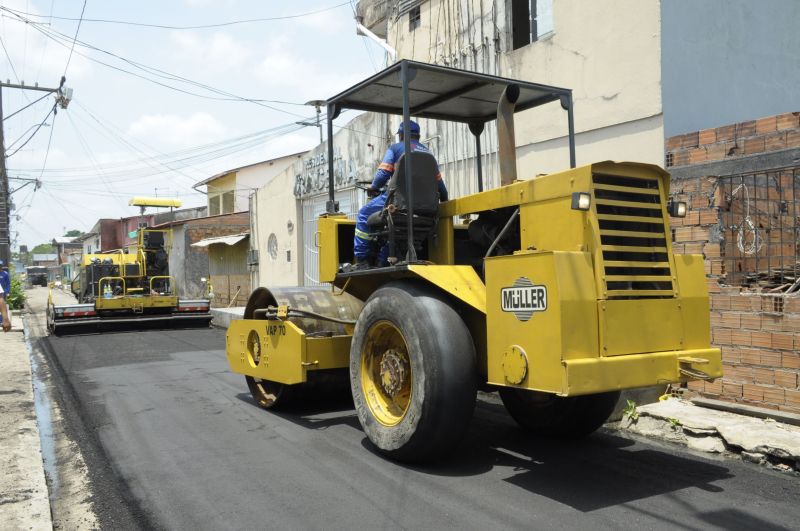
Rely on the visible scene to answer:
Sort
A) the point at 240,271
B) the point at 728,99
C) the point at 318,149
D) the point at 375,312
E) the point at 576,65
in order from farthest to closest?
1. the point at 240,271
2. the point at 318,149
3. the point at 576,65
4. the point at 728,99
5. the point at 375,312

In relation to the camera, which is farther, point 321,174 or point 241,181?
point 241,181

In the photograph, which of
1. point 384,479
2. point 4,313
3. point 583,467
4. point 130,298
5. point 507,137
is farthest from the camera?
point 130,298

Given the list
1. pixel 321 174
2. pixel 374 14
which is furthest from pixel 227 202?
pixel 374 14

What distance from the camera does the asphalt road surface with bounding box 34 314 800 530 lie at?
399 cm

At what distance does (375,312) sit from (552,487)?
1.76 meters

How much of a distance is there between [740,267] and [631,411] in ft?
5.81

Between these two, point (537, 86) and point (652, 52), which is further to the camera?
point (652, 52)

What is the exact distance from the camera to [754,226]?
21.5ft

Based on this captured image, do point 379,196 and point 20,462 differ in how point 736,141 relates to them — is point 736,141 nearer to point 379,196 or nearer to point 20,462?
point 379,196

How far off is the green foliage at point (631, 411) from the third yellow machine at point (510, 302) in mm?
748

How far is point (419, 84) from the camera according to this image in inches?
236

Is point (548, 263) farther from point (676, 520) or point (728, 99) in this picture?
point (728, 99)

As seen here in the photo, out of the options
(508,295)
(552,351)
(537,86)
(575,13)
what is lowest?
(552,351)

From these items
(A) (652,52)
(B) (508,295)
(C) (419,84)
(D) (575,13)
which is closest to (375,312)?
(B) (508,295)
